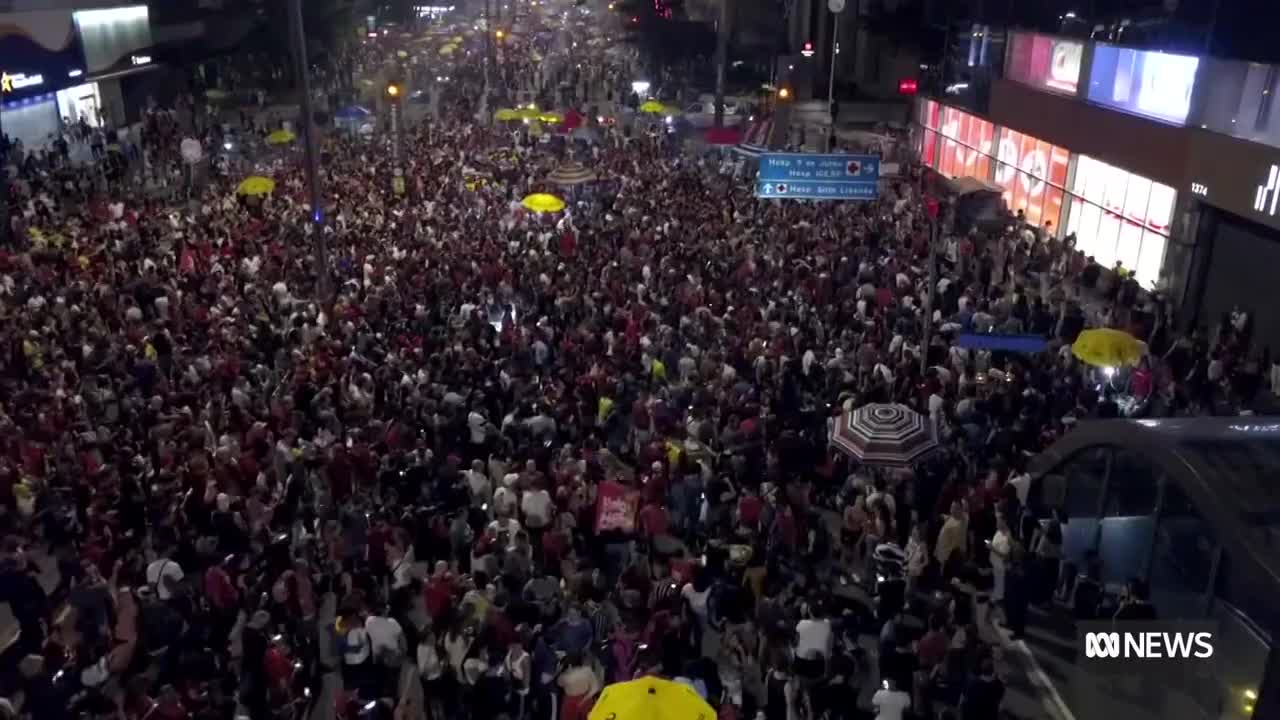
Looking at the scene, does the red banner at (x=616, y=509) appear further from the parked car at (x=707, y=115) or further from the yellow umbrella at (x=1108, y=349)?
the parked car at (x=707, y=115)

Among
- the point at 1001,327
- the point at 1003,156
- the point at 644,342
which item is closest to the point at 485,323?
the point at 644,342

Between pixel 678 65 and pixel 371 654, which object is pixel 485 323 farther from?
pixel 678 65

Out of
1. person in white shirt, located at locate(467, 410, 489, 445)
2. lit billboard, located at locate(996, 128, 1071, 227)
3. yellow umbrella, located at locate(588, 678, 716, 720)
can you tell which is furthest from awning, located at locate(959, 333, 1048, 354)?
lit billboard, located at locate(996, 128, 1071, 227)

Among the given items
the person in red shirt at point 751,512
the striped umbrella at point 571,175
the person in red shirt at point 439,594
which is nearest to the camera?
the person in red shirt at point 439,594

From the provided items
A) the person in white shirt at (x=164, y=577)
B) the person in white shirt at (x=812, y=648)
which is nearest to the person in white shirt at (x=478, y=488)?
the person in white shirt at (x=164, y=577)

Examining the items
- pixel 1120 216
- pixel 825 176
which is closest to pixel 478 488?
pixel 825 176

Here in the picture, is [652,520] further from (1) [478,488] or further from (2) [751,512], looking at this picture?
(1) [478,488]
